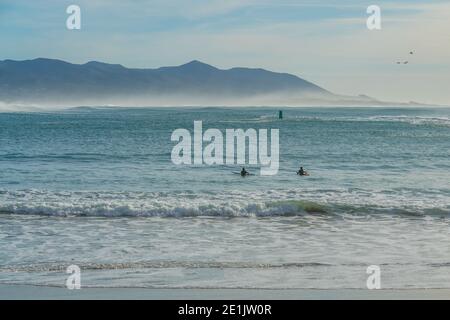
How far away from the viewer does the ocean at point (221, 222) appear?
38.5 feet

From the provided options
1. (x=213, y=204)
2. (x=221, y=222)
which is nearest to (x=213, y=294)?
(x=221, y=222)

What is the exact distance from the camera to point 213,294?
33.1 feet

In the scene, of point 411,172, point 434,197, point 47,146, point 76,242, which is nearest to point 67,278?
point 76,242

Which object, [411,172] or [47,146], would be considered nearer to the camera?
[411,172]

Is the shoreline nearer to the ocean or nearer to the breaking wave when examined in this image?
the ocean

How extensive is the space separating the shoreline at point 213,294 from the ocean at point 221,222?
1.19 ft

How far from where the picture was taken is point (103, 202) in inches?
844

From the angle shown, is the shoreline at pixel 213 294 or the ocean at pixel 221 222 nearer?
the shoreline at pixel 213 294

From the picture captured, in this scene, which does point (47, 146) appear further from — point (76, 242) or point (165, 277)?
point (165, 277)

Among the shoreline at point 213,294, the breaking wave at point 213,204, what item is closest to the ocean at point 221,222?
the breaking wave at point 213,204

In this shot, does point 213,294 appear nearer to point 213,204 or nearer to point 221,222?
point 221,222

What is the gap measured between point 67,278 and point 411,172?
24.5m

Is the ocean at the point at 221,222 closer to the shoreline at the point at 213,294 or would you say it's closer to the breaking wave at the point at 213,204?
the breaking wave at the point at 213,204

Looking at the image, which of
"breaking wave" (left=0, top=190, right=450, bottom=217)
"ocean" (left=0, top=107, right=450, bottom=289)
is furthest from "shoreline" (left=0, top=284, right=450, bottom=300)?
"breaking wave" (left=0, top=190, right=450, bottom=217)
